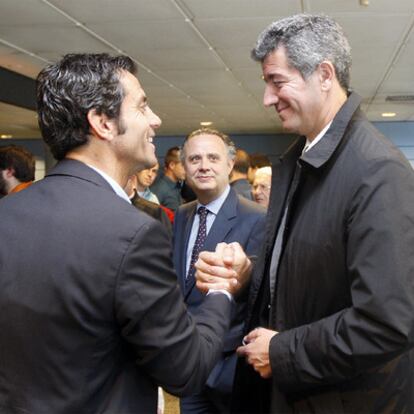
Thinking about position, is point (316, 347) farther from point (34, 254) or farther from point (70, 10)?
point (70, 10)

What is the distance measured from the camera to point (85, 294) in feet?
3.87

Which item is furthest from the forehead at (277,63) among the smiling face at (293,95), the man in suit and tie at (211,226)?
the man in suit and tie at (211,226)

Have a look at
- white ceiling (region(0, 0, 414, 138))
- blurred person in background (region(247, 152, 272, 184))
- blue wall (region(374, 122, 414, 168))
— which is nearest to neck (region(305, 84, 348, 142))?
white ceiling (region(0, 0, 414, 138))

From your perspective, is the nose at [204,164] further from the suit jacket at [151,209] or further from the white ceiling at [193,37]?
the white ceiling at [193,37]

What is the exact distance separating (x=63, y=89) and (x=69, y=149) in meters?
0.14

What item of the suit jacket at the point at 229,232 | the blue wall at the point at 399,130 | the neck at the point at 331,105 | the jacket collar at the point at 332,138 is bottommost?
the suit jacket at the point at 229,232

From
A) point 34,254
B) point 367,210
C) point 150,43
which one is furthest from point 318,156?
point 150,43

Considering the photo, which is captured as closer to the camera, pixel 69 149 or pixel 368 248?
pixel 368 248

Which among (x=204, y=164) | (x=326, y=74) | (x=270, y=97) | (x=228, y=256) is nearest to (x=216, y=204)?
(x=204, y=164)

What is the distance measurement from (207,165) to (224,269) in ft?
4.22

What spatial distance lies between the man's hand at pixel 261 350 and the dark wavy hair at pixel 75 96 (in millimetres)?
655

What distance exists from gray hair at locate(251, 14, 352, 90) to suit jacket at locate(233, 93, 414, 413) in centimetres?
11

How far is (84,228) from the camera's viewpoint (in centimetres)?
120

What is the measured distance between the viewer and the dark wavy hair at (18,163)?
3.86 meters
